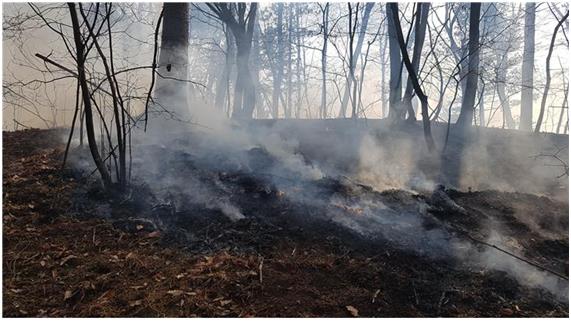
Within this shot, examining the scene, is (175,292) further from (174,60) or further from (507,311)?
(174,60)

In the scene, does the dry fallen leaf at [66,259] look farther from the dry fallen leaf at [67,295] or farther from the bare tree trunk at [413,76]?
the bare tree trunk at [413,76]

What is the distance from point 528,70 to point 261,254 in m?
17.6

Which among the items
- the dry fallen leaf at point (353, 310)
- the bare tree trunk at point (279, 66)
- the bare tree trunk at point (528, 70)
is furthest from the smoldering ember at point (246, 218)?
the bare tree trunk at point (279, 66)

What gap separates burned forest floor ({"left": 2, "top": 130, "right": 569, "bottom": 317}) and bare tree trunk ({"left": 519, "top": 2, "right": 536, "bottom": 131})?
37.7 ft

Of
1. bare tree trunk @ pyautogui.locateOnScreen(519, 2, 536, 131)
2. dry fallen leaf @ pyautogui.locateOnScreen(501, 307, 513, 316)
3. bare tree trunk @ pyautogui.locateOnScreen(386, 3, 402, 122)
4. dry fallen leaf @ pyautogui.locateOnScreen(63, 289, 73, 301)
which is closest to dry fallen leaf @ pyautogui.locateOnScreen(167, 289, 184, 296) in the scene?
dry fallen leaf @ pyautogui.locateOnScreen(63, 289, 73, 301)

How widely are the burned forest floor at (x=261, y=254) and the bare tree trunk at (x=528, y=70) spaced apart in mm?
11491

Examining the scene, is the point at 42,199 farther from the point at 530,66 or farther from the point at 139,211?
the point at 530,66

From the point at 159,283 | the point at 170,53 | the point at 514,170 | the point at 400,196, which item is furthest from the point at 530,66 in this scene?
the point at 159,283

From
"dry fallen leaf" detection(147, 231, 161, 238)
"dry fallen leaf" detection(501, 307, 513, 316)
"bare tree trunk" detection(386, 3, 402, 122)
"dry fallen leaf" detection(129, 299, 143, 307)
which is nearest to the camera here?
"dry fallen leaf" detection(129, 299, 143, 307)

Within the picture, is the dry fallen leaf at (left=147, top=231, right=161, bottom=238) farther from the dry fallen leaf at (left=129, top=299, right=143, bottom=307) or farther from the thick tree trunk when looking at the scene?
the thick tree trunk

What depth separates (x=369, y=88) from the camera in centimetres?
3684

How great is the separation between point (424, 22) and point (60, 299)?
1044 cm

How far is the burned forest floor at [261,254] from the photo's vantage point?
283cm

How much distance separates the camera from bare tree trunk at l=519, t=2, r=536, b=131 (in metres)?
14.9
